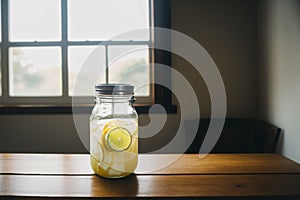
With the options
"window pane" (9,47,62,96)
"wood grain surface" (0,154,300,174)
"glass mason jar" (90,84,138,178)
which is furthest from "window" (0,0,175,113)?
"glass mason jar" (90,84,138,178)

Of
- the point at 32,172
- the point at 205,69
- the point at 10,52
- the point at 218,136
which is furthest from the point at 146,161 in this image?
the point at 10,52

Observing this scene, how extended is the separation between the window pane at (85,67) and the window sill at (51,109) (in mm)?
144

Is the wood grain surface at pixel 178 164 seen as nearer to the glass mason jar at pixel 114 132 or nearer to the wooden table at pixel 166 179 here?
the wooden table at pixel 166 179

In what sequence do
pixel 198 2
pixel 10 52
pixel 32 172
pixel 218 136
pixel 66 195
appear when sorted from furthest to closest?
1. pixel 10 52
2. pixel 198 2
3. pixel 218 136
4. pixel 32 172
5. pixel 66 195

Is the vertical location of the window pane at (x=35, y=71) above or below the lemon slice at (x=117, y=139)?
above

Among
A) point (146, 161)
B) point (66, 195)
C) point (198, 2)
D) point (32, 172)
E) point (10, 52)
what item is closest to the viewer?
point (66, 195)

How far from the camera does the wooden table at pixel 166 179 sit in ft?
2.35

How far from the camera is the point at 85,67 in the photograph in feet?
7.01

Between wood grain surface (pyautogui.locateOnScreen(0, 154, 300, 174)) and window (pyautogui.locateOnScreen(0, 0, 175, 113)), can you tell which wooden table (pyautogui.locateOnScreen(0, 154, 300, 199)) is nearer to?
wood grain surface (pyautogui.locateOnScreen(0, 154, 300, 174))

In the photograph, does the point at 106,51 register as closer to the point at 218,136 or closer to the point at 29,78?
the point at 29,78

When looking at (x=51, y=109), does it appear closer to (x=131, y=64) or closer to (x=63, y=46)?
(x=63, y=46)

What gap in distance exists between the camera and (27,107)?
2.07 metres

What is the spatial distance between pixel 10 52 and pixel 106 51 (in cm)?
75

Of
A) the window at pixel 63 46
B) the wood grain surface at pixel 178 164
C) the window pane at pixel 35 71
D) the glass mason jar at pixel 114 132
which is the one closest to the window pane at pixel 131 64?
the window at pixel 63 46
